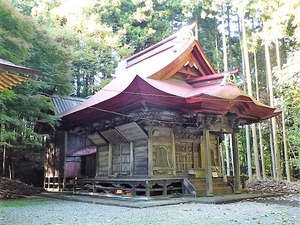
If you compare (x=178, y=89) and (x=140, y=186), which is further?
(x=178, y=89)

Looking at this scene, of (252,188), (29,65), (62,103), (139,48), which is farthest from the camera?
(139,48)

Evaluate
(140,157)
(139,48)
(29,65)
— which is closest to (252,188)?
(140,157)

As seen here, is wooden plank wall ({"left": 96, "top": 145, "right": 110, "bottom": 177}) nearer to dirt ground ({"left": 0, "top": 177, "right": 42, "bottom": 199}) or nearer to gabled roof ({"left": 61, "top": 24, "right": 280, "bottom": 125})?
gabled roof ({"left": 61, "top": 24, "right": 280, "bottom": 125})

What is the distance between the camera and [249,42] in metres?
17.0

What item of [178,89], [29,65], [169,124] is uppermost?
[29,65]

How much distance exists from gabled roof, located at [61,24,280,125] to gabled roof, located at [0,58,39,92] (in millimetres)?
3176

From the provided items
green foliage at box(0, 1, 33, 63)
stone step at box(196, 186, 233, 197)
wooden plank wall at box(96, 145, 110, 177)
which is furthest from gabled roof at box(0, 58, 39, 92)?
wooden plank wall at box(96, 145, 110, 177)

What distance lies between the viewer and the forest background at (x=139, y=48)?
1226 cm

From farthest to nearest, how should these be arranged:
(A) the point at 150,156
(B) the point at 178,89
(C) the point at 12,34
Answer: (B) the point at 178,89 < (A) the point at 150,156 < (C) the point at 12,34

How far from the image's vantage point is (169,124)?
10.0 metres

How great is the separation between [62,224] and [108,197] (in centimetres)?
445

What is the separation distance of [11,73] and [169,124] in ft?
18.6

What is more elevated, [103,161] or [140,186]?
[103,161]

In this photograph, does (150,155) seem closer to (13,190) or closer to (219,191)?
(219,191)
